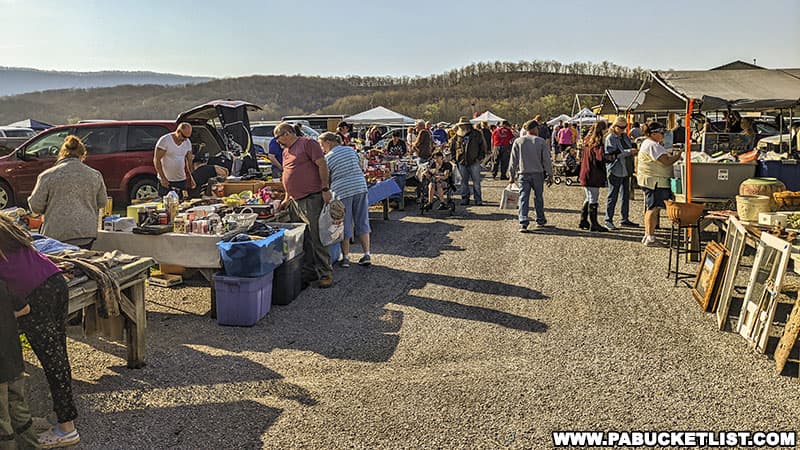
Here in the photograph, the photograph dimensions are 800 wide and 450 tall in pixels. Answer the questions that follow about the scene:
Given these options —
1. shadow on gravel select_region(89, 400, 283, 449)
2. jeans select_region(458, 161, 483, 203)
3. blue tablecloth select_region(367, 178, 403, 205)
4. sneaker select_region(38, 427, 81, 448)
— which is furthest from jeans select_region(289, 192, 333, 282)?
jeans select_region(458, 161, 483, 203)

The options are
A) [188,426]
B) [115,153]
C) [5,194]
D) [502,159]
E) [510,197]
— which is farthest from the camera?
[502,159]

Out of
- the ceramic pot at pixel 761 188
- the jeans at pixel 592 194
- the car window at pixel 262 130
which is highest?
the car window at pixel 262 130

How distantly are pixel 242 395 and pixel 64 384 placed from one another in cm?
110

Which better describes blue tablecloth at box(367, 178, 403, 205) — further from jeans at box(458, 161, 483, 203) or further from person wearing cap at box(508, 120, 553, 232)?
jeans at box(458, 161, 483, 203)

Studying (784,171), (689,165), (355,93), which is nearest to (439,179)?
(689,165)

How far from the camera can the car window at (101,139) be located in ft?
39.0

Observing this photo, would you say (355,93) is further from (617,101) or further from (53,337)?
(53,337)

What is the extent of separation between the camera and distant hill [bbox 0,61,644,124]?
291 feet

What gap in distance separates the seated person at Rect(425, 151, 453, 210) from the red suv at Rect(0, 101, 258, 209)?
3874 mm

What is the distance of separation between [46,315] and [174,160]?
218 inches

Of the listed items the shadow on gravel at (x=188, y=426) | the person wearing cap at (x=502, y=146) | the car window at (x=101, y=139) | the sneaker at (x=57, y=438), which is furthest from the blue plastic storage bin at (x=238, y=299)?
the person wearing cap at (x=502, y=146)

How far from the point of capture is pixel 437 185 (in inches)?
473

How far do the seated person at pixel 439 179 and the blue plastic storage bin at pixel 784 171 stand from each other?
5.36 meters

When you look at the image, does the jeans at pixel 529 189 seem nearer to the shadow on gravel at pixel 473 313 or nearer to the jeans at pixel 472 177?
the jeans at pixel 472 177
